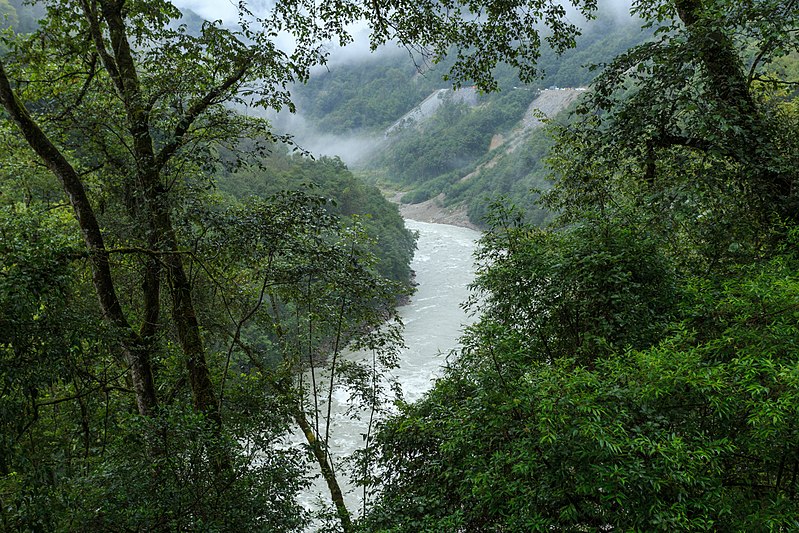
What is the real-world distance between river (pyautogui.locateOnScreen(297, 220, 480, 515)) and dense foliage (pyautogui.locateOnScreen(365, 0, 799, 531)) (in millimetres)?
1110

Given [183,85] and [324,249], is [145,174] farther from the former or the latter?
[324,249]

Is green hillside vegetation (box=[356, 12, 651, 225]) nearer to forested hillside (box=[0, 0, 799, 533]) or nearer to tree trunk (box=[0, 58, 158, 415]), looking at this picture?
forested hillside (box=[0, 0, 799, 533])

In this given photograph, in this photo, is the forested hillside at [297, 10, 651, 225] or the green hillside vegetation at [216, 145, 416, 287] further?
the forested hillside at [297, 10, 651, 225]

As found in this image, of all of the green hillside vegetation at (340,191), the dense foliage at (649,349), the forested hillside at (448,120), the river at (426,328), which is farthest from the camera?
the forested hillside at (448,120)

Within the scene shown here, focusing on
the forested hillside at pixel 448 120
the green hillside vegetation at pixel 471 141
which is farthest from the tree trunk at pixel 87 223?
the green hillside vegetation at pixel 471 141

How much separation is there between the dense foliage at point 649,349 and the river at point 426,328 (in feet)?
3.64

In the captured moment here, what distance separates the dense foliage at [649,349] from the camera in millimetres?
2830

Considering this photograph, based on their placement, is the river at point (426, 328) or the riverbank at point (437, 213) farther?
the riverbank at point (437, 213)

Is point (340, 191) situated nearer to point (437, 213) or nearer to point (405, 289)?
point (405, 289)

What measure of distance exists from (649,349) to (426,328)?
59.8ft

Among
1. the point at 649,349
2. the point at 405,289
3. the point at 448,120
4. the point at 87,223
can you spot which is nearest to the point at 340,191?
the point at 405,289

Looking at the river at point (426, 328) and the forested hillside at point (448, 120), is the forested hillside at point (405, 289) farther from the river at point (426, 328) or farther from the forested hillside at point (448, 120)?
the forested hillside at point (448, 120)

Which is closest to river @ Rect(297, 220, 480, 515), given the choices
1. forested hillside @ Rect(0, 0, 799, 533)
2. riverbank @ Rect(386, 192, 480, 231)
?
forested hillside @ Rect(0, 0, 799, 533)

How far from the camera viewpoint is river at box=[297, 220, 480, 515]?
1316 centimetres
